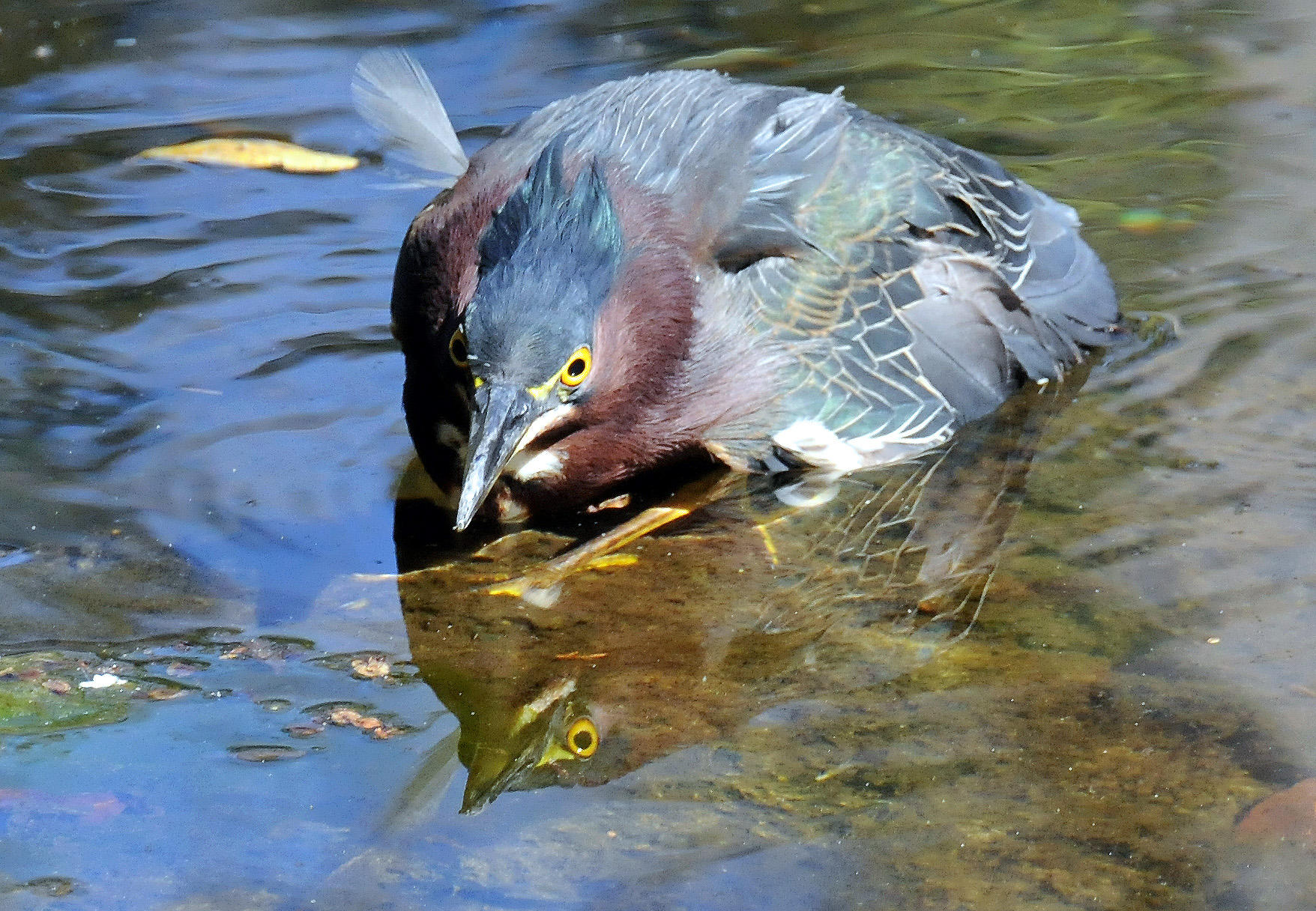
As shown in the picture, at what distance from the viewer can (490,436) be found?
3764mm

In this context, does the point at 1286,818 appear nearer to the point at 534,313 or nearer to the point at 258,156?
the point at 534,313

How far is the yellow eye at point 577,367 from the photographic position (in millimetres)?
3939

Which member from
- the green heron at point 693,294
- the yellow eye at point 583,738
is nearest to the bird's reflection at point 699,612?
the yellow eye at point 583,738

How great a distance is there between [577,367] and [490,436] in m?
0.36

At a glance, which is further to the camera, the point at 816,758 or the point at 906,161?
the point at 906,161

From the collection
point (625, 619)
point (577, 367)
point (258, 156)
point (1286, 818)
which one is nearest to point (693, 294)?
point (577, 367)

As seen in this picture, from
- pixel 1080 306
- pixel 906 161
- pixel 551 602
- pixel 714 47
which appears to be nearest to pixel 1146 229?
pixel 1080 306

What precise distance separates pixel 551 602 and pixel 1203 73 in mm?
5394

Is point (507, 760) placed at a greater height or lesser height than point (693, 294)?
lesser

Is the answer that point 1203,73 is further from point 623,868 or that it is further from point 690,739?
point 623,868

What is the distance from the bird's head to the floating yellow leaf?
304 centimetres

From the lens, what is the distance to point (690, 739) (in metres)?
3.34

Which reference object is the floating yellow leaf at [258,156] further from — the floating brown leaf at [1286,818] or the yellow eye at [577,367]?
the floating brown leaf at [1286,818]

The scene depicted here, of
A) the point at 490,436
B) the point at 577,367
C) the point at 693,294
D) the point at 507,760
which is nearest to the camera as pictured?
the point at 507,760
